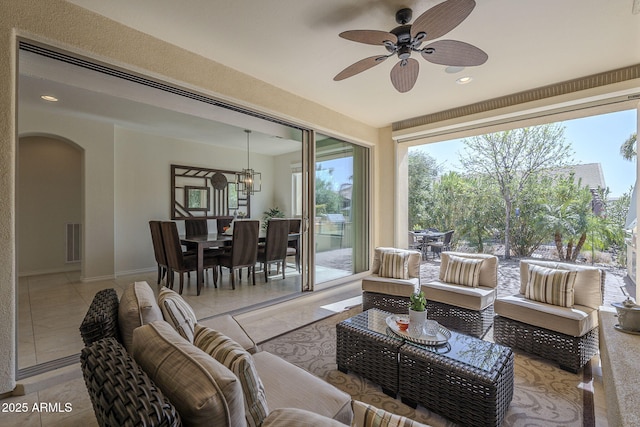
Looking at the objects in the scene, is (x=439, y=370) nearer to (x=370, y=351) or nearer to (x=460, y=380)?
(x=460, y=380)

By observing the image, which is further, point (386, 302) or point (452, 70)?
point (386, 302)

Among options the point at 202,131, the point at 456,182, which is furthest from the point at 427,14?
the point at 202,131

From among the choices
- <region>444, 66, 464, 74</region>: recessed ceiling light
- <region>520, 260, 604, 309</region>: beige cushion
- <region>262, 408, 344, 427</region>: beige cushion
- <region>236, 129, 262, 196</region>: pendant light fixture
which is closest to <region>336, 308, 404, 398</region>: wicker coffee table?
<region>262, 408, 344, 427</region>: beige cushion

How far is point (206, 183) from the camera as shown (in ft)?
21.4

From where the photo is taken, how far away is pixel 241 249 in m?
4.53

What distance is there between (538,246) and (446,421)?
9.53 feet

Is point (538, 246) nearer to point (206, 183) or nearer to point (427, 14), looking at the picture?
point (427, 14)

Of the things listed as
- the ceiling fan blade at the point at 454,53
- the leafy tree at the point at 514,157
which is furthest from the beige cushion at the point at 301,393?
the leafy tree at the point at 514,157

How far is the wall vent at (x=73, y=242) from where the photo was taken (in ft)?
18.2

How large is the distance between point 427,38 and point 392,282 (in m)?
2.37

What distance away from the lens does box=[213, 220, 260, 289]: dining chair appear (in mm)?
4426

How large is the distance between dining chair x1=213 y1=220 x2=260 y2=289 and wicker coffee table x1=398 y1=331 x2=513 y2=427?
10.3ft

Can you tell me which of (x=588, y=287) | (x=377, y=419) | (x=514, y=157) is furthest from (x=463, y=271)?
(x=377, y=419)

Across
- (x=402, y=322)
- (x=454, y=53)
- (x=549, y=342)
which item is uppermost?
(x=454, y=53)
